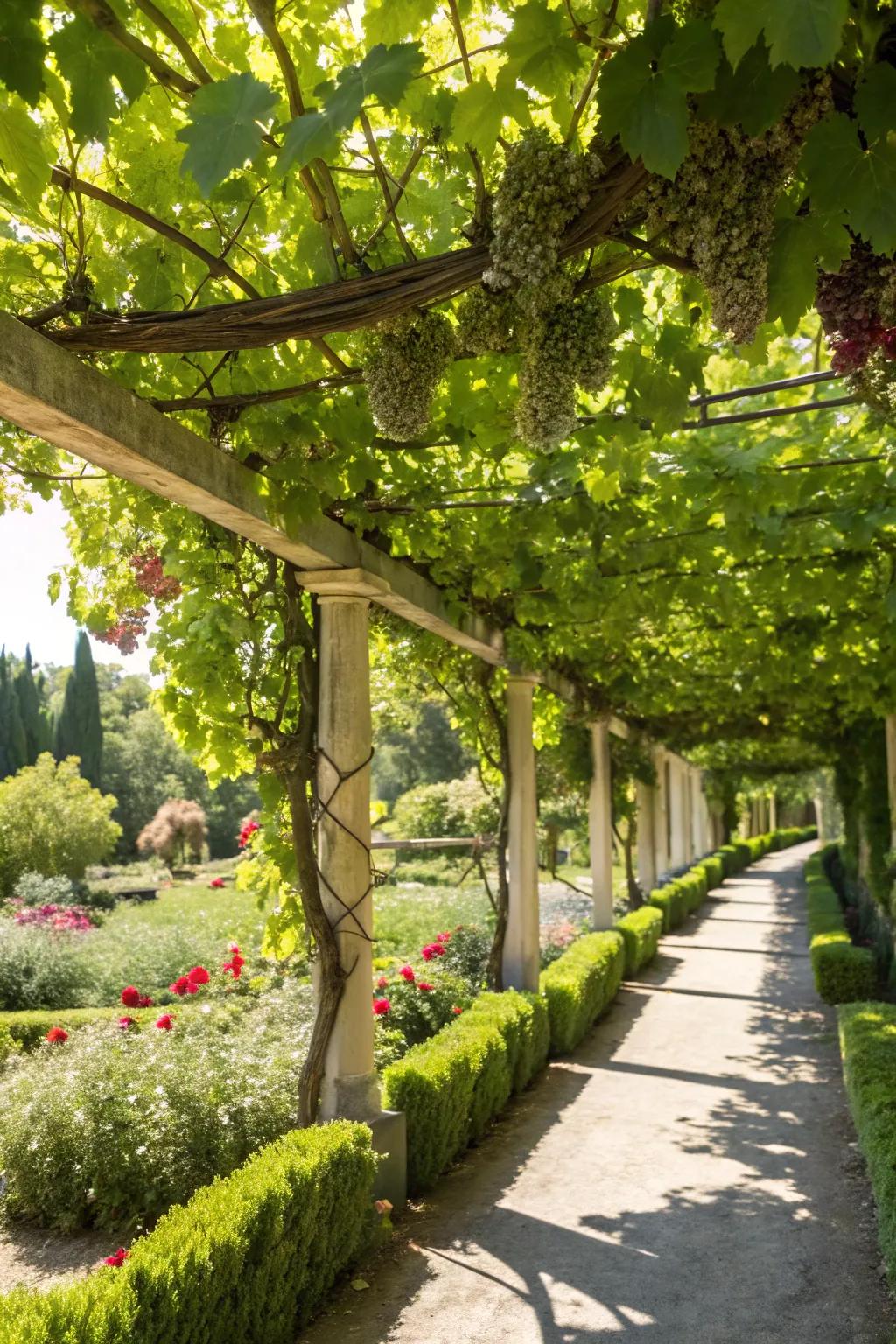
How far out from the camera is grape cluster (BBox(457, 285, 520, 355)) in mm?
2098

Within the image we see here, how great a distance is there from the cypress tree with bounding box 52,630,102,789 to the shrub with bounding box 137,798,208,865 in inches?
142

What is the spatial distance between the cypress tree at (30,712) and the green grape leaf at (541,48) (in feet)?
110

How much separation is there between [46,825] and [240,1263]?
17.5 meters

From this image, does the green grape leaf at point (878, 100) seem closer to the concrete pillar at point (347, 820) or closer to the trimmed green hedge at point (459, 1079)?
the concrete pillar at point (347, 820)

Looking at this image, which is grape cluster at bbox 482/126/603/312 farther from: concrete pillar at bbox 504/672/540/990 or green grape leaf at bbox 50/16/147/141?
concrete pillar at bbox 504/672/540/990

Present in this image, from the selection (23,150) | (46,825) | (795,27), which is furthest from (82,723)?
(795,27)

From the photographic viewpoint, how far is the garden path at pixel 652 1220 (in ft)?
13.4

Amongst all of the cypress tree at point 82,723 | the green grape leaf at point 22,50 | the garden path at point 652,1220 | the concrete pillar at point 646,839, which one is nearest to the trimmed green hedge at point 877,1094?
the garden path at point 652,1220

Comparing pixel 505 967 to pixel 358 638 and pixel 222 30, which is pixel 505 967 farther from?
pixel 222 30

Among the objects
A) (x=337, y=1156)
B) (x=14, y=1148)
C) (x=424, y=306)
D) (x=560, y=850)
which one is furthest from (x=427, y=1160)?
(x=560, y=850)

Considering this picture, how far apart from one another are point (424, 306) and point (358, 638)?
9.35 feet

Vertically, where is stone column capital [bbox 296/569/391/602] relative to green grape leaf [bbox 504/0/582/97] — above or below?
below

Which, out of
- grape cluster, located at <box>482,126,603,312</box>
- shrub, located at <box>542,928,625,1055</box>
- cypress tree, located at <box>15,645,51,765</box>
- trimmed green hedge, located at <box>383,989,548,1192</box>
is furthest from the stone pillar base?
cypress tree, located at <box>15,645,51,765</box>

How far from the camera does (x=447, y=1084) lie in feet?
18.1
